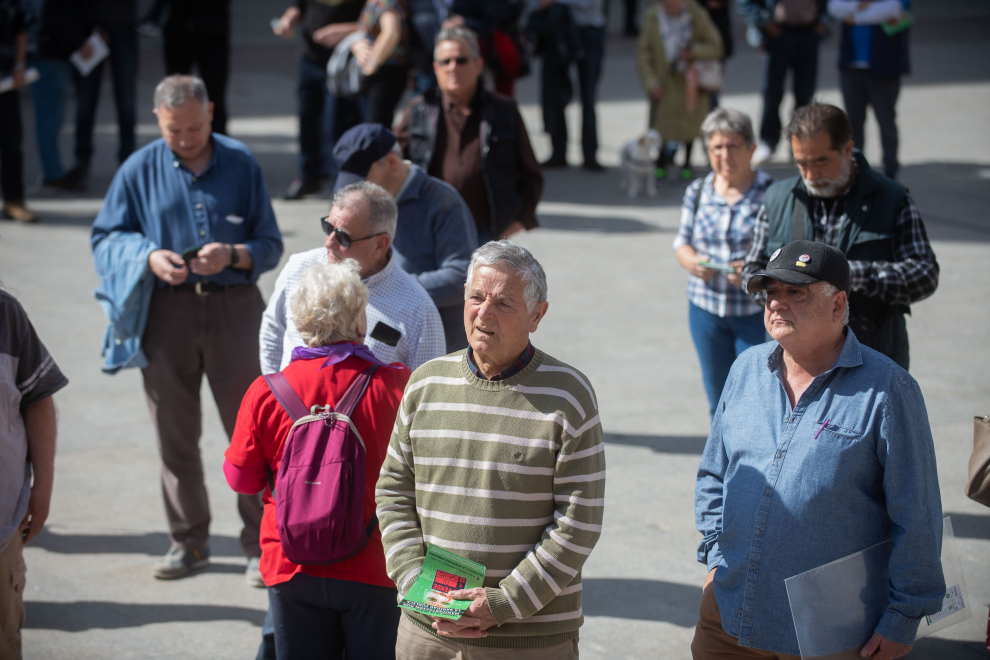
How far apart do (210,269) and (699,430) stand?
10.8 feet

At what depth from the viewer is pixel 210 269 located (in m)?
4.52

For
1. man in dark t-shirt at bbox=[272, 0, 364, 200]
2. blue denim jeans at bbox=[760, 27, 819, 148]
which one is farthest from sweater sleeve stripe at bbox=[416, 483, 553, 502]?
blue denim jeans at bbox=[760, 27, 819, 148]

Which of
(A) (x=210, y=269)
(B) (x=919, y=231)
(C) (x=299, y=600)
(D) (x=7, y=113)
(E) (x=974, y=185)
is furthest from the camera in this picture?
(E) (x=974, y=185)

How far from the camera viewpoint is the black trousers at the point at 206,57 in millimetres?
10969

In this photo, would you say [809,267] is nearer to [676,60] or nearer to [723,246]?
[723,246]

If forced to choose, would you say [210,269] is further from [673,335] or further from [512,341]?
[673,335]

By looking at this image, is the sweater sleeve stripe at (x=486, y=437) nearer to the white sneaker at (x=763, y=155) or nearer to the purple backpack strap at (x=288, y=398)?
the purple backpack strap at (x=288, y=398)

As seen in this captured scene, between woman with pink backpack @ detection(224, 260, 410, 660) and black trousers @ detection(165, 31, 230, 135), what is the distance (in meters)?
8.40

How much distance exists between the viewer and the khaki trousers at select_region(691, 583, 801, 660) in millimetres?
3072

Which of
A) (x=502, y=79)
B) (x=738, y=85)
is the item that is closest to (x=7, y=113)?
(x=502, y=79)

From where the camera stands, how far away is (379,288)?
12.8 ft

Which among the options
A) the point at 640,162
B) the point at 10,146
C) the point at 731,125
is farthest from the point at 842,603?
the point at 10,146

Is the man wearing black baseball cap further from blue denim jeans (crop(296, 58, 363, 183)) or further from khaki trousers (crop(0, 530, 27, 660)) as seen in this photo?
blue denim jeans (crop(296, 58, 363, 183))

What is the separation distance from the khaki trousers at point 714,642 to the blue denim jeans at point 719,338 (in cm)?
208
